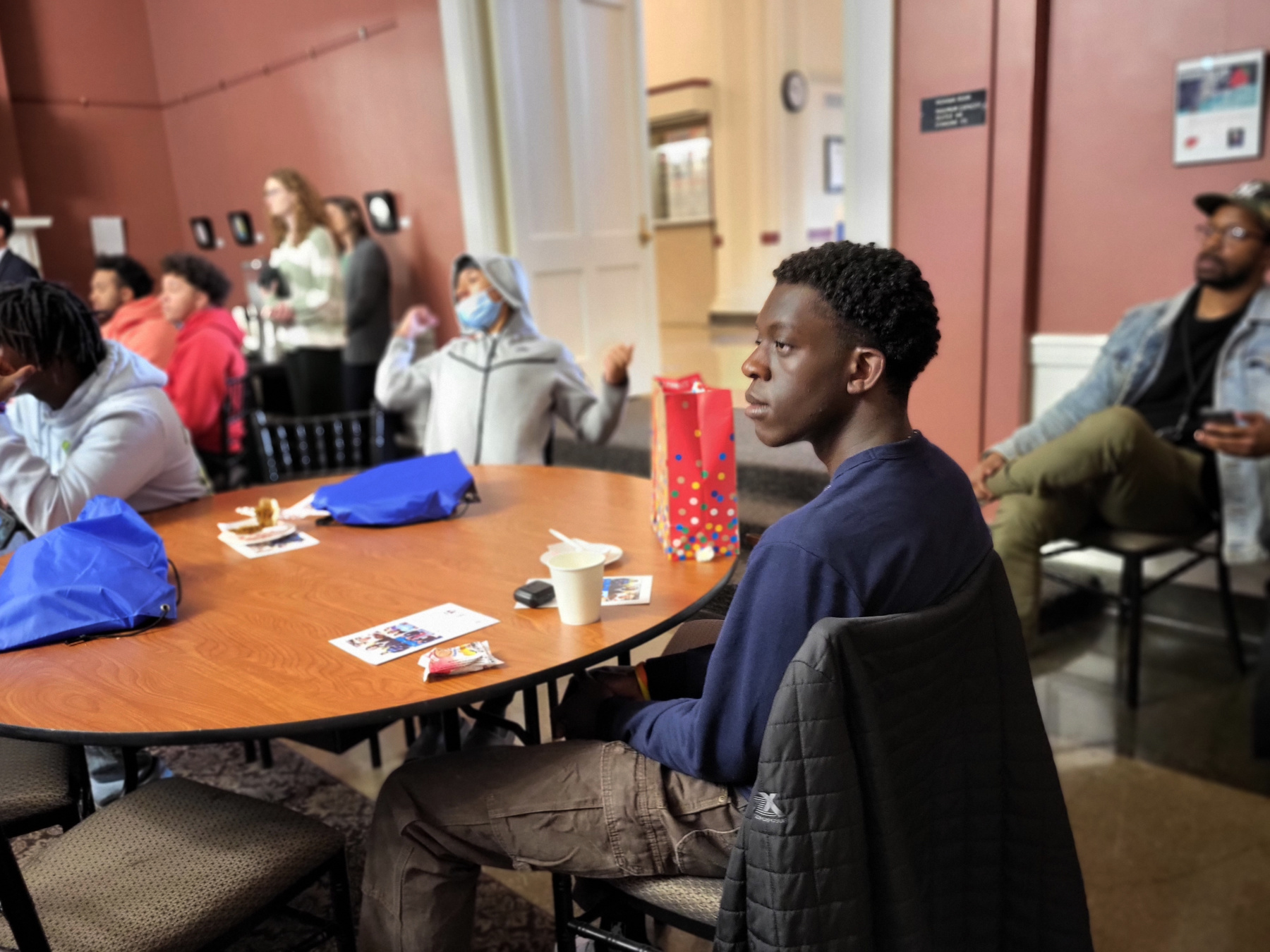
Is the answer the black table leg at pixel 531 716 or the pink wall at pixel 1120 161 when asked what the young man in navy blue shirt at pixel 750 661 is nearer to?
the black table leg at pixel 531 716

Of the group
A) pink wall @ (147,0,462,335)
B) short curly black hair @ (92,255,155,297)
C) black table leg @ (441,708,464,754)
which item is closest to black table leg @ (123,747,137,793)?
black table leg @ (441,708,464,754)

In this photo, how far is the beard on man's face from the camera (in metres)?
2.57

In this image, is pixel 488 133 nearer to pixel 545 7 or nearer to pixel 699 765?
pixel 545 7

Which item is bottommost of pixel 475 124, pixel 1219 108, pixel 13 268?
pixel 13 268

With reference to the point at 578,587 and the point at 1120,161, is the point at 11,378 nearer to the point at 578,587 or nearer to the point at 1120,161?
the point at 578,587

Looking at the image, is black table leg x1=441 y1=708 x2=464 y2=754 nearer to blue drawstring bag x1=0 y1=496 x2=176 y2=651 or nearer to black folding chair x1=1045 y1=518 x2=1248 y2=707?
blue drawstring bag x1=0 y1=496 x2=176 y2=651

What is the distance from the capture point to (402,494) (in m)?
1.94

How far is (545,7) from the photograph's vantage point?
14.9ft

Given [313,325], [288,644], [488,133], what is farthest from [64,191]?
[288,644]

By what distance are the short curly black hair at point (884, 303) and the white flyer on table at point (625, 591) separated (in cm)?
55

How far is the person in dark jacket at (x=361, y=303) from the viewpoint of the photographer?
4.63 m

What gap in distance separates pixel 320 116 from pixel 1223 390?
4950 mm

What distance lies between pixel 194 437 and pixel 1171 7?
350 centimetres

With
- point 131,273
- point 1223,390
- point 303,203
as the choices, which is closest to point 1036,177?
point 1223,390
